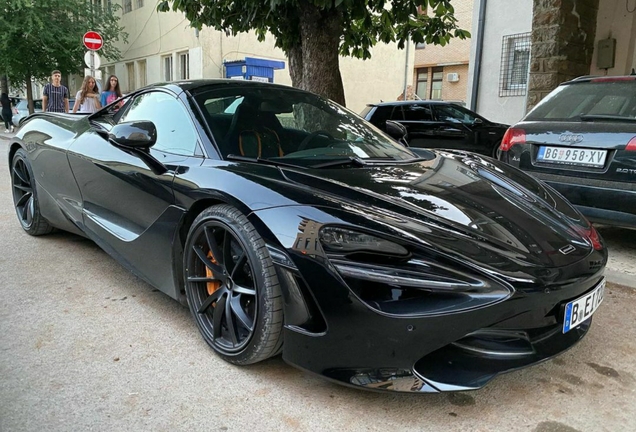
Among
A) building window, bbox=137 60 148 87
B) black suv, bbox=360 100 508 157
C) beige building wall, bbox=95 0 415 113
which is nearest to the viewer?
black suv, bbox=360 100 508 157

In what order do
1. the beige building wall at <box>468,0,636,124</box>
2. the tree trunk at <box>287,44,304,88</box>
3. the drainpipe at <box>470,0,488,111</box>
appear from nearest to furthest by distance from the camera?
1. the tree trunk at <box>287,44,304,88</box>
2. the beige building wall at <box>468,0,636,124</box>
3. the drainpipe at <box>470,0,488,111</box>

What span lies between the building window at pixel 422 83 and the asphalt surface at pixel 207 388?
26963 mm

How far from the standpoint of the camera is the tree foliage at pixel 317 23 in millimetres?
5930

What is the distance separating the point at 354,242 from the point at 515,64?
8411mm

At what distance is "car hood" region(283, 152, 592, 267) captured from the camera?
196 cm

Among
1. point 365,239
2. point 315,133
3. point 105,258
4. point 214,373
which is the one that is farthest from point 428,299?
point 105,258

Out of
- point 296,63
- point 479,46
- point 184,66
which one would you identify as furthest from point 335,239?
point 184,66

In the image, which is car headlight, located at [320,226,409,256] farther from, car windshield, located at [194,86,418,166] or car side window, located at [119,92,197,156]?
car side window, located at [119,92,197,156]

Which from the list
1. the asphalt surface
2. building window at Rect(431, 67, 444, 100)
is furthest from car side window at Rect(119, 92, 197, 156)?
building window at Rect(431, 67, 444, 100)

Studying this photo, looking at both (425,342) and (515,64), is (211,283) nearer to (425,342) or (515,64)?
(425,342)

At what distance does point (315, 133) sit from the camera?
2.94 metres

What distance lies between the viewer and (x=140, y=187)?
2807mm

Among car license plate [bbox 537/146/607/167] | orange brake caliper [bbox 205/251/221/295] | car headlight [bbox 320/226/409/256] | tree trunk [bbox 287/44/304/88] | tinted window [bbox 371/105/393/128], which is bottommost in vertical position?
orange brake caliper [bbox 205/251/221/295]

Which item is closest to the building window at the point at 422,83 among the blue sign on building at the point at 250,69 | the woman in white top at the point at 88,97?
the blue sign on building at the point at 250,69
